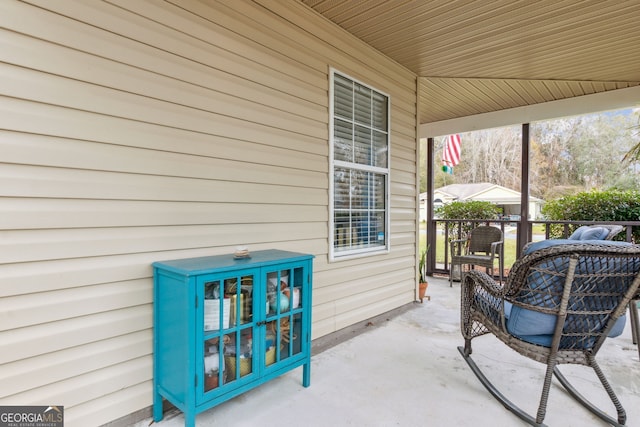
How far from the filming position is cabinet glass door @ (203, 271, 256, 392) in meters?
1.71

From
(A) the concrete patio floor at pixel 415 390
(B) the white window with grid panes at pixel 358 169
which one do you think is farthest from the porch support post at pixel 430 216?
(A) the concrete patio floor at pixel 415 390

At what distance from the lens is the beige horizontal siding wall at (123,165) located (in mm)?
1460

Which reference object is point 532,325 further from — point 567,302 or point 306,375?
point 306,375

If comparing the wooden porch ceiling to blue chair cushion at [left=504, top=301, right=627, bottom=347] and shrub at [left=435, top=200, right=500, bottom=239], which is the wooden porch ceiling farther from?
blue chair cushion at [left=504, top=301, right=627, bottom=347]

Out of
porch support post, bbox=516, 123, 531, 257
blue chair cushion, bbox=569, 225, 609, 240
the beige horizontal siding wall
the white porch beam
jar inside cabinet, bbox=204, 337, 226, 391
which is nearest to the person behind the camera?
the beige horizontal siding wall

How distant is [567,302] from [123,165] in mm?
2405

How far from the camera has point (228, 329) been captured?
5.79 ft

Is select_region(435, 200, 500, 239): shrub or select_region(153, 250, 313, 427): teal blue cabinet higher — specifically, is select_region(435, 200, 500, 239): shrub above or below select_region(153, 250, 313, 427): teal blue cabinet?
above

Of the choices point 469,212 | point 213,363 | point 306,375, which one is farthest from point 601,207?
point 213,363

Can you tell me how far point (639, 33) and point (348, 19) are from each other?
259 centimetres

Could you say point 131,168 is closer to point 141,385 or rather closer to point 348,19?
point 141,385

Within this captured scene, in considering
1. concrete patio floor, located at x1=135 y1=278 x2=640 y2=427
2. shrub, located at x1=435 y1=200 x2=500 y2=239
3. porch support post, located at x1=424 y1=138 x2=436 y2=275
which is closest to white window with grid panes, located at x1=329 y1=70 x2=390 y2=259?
concrete patio floor, located at x1=135 y1=278 x2=640 y2=427

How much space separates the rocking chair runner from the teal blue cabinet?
130 cm

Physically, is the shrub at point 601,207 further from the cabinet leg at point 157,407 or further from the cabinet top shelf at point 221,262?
the cabinet leg at point 157,407
